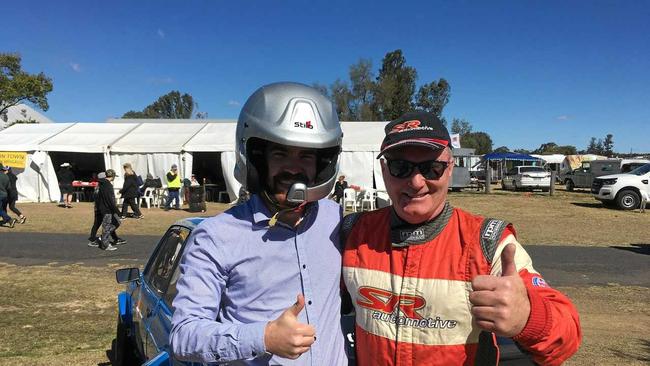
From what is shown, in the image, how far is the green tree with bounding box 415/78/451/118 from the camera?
54.2 meters

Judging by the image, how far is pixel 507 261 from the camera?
120 centimetres

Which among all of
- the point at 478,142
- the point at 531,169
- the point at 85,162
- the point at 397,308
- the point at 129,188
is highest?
the point at 478,142

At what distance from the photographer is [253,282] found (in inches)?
57.9

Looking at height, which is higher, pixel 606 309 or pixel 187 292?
pixel 187 292

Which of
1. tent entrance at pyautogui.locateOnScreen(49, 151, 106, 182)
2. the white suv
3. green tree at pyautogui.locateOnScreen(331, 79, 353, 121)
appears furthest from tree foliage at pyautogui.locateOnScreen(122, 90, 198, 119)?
the white suv

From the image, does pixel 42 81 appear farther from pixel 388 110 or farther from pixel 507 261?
pixel 507 261

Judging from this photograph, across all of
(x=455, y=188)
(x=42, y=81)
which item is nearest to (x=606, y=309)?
(x=455, y=188)

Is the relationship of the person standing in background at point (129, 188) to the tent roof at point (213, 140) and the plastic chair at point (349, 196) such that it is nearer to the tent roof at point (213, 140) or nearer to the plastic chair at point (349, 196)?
the tent roof at point (213, 140)

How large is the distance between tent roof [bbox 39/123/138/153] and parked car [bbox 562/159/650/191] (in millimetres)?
27458

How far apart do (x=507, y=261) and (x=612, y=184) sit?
830 inches

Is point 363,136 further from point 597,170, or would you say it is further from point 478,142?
point 478,142

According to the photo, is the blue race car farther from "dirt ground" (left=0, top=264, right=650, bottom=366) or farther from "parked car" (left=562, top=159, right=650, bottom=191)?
"parked car" (left=562, top=159, right=650, bottom=191)

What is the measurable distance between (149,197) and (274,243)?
19.2 meters

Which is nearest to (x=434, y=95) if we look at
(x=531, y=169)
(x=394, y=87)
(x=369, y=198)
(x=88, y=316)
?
(x=394, y=87)
